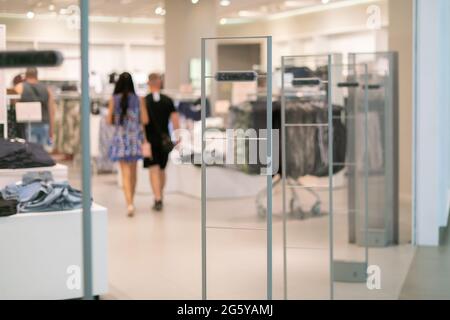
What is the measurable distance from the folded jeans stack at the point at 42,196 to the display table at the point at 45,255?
2.4 inches

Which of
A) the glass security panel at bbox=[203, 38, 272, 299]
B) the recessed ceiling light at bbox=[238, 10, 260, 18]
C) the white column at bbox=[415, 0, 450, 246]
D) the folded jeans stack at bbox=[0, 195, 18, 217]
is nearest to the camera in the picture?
the glass security panel at bbox=[203, 38, 272, 299]

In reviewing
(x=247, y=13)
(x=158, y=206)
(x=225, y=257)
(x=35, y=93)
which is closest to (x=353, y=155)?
(x=225, y=257)

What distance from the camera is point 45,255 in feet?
14.6

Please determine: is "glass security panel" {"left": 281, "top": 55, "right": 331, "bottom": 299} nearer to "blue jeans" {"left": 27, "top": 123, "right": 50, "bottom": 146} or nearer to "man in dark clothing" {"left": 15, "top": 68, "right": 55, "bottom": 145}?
"man in dark clothing" {"left": 15, "top": 68, "right": 55, "bottom": 145}

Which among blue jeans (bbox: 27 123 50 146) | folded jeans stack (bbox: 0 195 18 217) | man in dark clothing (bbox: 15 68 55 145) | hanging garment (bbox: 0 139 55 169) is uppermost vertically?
man in dark clothing (bbox: 15 68 55 145)

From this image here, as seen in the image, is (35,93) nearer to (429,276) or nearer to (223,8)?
(429,276)

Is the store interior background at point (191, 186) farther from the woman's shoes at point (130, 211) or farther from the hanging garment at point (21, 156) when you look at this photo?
the hanging garment at point (21, 156)

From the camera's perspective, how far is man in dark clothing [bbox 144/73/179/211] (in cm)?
852

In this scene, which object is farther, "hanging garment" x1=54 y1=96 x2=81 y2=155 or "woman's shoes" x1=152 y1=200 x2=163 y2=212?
"hanging garment" x1=54 y1=96 x2=81 y2=155

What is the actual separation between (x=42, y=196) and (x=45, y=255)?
386 millimetres

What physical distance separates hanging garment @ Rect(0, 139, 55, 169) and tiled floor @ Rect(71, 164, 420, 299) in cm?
92

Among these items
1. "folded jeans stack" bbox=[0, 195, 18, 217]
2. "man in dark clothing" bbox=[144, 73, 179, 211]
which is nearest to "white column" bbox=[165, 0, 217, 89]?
"man in dark clothing" bbox=[144, 73, 179, 211]
